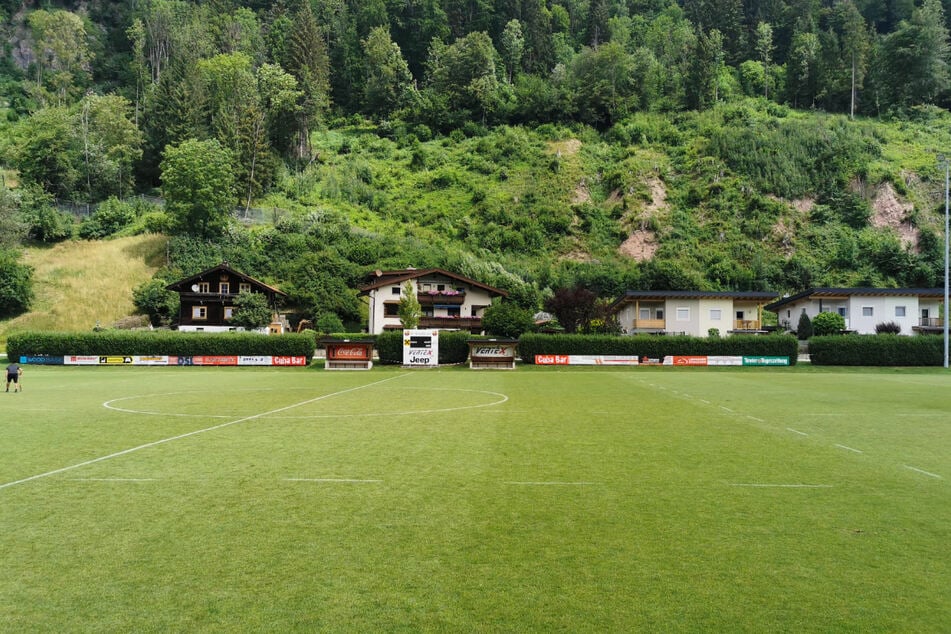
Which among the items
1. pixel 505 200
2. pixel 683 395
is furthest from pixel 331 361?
pixel 505 200

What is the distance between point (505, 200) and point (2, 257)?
67426 millimetres

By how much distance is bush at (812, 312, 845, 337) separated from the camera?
5853cm

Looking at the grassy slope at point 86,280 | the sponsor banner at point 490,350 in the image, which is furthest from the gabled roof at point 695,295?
the grassy slope at point 86,280

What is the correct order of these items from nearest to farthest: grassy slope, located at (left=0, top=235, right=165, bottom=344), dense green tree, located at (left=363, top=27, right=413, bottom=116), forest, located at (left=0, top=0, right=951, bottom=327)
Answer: grassy slope, located at (left=0, top=235, right=165, bottom=344) → forest, located at (left=0, top=0, right=951, bottom=327) → dense green tree, located at (left=363, top=27, right=413, bottom=116)

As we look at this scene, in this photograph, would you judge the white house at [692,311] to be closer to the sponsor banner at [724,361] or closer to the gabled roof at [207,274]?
the sponsor banner at [724,361]

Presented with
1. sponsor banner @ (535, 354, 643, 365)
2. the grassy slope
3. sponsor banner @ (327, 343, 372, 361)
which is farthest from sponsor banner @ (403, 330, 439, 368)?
the grassy slope

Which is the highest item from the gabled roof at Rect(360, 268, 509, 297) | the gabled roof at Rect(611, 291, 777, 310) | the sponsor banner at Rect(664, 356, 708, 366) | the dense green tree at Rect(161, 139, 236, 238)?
the dense green tree at Rect(161, 139, 236, 238)

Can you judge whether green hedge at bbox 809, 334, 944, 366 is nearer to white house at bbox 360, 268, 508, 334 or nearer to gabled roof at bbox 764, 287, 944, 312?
gabled roof at bbox 764, 287, 944, 312

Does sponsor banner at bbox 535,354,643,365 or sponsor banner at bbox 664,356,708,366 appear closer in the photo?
sponsor banner at bbox 535,354,643,365

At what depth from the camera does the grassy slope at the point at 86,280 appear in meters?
69.0

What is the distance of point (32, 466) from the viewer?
34.9 ft

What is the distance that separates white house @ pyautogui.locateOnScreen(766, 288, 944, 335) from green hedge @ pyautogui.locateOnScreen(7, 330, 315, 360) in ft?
168

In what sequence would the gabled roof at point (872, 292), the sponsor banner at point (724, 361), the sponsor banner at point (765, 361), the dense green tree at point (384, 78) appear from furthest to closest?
1. the dense green tree at point (384, 78)
2. the gabled roof at point (872, 292)
3. the sponsor banner at point (724, 361)
4. the sponsor banner at point (765, 361)

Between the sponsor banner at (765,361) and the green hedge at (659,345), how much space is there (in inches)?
13.0
